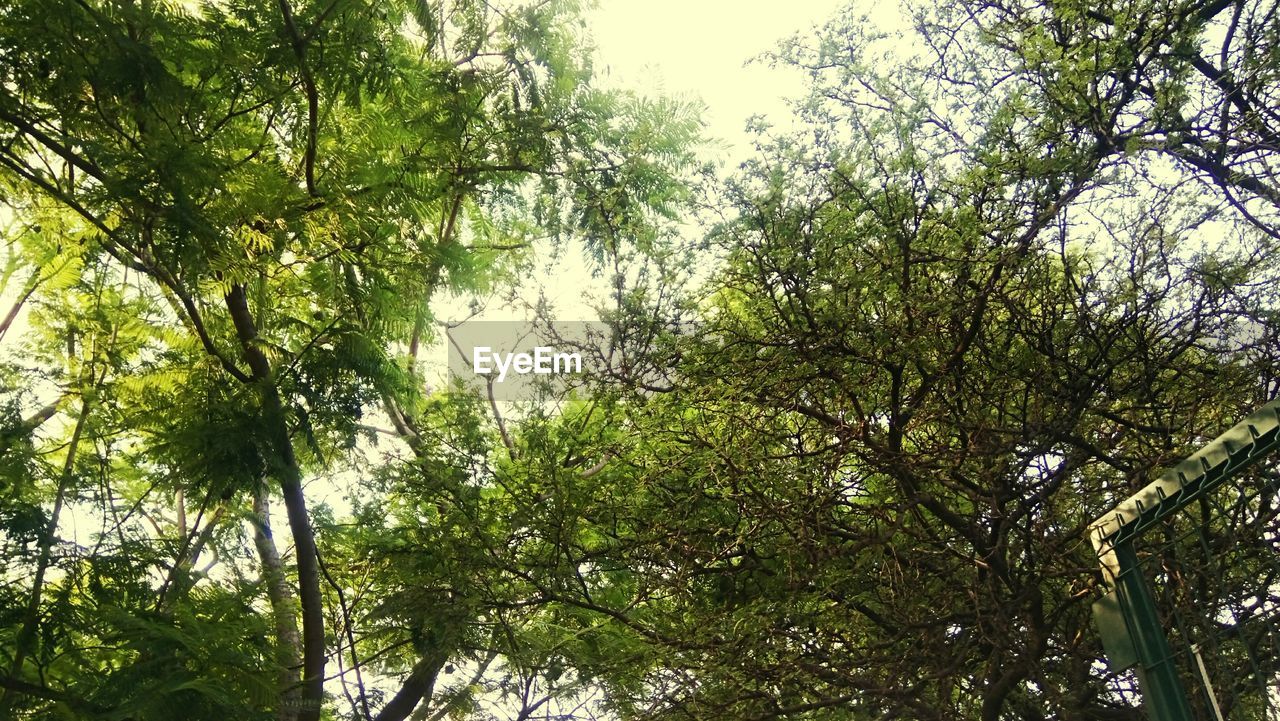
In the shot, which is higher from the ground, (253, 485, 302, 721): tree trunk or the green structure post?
(253, 485, 302, 721): tree trunk

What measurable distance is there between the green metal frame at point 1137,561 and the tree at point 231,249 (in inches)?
135

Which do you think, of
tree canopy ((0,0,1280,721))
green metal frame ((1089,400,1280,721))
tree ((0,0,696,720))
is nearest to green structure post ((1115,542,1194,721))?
green metal frame ((1089,400,1280,721))

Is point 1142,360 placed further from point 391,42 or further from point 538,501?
point 391,42

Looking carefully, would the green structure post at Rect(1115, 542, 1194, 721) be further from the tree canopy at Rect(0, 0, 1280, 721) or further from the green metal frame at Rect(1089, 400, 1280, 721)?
the tree canopy at Rect(0, 0, 1280, 721)

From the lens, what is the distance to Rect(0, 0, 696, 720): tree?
405 cm

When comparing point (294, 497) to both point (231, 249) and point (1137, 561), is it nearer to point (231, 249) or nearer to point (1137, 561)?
point (231, 249)

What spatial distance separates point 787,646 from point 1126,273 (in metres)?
2.88

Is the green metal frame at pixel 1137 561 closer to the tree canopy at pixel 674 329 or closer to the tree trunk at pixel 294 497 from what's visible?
the tree canopy at pixel 674 329

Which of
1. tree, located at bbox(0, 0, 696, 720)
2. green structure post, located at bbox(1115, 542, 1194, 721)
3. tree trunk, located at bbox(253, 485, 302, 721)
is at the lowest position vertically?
green structure post, located at bbox(1115, 542, 1194, 721)

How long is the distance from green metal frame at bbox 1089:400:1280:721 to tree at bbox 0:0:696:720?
3431mm

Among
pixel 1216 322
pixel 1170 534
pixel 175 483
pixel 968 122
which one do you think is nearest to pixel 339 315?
pixel 175 483

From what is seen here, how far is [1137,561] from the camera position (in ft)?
9.53

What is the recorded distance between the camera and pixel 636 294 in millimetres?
6434

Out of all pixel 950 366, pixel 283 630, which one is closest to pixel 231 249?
pixel 283 630
